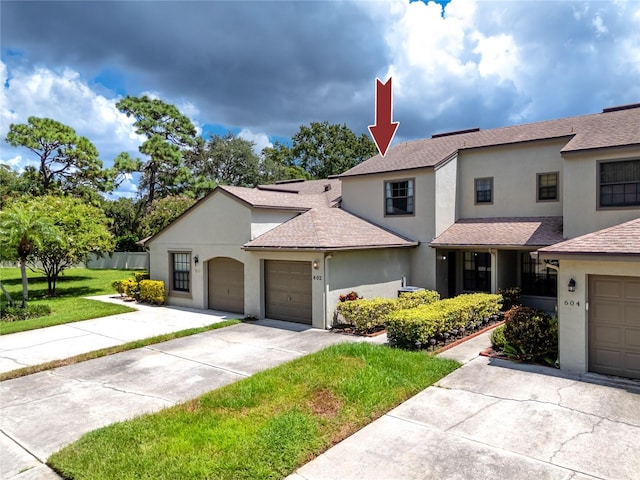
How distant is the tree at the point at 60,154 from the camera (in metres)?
32.8

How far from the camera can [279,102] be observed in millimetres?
19672

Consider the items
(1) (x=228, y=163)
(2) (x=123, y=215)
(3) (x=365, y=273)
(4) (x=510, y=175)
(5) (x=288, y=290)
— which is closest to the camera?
(5) (x=288, y=290)

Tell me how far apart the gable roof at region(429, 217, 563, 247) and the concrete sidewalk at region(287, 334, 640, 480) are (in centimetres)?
652

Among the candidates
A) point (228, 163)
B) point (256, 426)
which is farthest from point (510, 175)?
point (228, 163)

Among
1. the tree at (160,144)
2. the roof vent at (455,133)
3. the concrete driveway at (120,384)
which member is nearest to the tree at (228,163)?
the tree at (160,144)

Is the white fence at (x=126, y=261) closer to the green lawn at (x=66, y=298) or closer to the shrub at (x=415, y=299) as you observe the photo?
Result: the green lawn at (x=66, y=298)

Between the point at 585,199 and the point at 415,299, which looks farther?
the point at 415,299

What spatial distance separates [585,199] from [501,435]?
9548 millimetres

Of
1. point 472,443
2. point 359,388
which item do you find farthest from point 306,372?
point 472,443

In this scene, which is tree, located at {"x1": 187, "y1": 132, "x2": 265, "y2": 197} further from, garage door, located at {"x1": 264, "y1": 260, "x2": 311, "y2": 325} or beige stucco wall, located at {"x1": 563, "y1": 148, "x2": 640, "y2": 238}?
beige stucco wall, located at {"x1": 563, "y1": 148, "x2": 640, "y2": 238}

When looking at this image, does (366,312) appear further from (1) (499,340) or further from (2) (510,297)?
(2) (510,297)

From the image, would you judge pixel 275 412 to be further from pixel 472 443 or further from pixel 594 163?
pixel 594 163

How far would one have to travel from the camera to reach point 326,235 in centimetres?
1407

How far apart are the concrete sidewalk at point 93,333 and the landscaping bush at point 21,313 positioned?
2.45 metres
